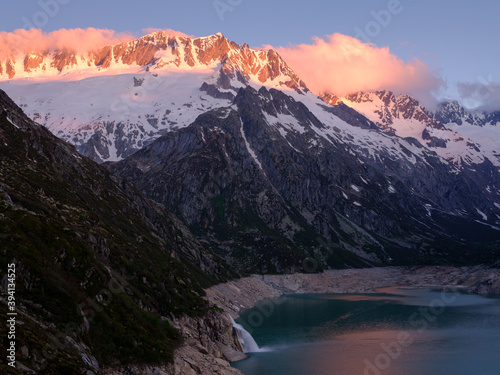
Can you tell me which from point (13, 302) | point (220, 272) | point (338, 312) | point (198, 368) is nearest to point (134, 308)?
point (198, 368)

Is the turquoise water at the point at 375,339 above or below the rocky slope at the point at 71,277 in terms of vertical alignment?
below

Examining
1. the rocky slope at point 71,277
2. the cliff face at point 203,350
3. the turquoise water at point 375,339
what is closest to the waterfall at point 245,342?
the turquoise water at point 375,339

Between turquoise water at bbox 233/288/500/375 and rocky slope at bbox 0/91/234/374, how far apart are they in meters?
23.8

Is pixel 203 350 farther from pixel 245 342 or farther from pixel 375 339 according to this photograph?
pixel 375 339

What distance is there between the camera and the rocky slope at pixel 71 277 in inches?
2169

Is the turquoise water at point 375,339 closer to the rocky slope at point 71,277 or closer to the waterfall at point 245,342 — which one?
the waterfall at point 245,342

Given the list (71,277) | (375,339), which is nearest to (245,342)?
(375,339)

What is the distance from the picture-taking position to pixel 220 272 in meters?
199

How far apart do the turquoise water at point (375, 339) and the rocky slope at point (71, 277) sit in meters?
23.8

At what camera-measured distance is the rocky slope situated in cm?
5509

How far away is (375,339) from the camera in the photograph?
Result: 395ft

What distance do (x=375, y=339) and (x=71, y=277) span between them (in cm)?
8210

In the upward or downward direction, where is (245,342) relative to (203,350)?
upward

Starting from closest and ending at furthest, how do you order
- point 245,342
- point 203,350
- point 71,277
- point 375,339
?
1. point 71,277
2. point 203,350
3. point 245,342
4. point 375,339
